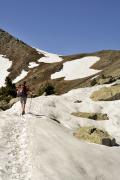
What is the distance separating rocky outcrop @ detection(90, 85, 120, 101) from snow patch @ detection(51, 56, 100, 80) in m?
44.0

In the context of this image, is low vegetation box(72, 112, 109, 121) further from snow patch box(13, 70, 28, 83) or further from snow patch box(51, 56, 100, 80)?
snow patch box(13, 70, 28, 83)

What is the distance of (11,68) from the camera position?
12144 cm

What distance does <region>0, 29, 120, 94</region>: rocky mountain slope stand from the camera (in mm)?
85200

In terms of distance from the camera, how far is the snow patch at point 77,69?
93.9 m

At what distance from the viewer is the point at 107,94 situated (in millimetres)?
45781

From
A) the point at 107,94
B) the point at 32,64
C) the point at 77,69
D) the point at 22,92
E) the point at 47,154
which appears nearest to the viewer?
the point at 47,154

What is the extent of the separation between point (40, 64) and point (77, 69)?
19.9m

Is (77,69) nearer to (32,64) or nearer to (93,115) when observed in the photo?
(32,64)

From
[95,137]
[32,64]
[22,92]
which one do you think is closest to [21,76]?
[32,64]

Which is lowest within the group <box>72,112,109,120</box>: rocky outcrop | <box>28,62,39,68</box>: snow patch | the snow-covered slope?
the snow-covered slope

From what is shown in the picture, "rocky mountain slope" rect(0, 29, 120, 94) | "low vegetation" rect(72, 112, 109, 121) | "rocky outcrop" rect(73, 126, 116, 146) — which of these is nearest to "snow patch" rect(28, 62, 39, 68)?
"rocky mountain slope" rect(0, 29, 120, 94)

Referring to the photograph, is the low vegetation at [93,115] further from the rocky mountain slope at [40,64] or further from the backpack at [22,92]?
the rocky mountain slope at [40,64]

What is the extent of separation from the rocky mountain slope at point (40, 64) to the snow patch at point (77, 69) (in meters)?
1.42

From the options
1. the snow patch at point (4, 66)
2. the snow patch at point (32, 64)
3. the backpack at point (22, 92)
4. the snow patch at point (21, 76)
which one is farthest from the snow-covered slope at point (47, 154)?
the snow patch at point (32, 64)
